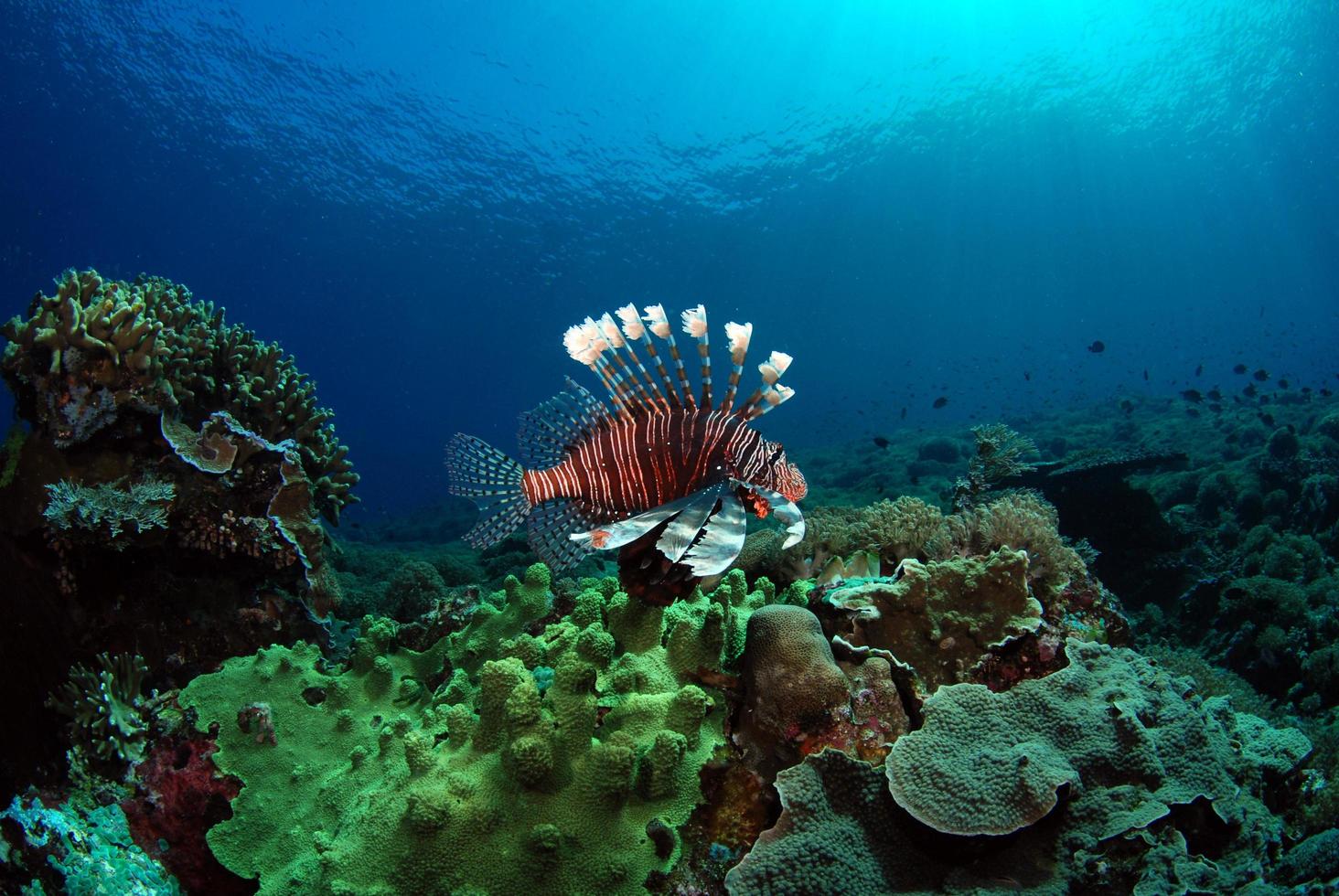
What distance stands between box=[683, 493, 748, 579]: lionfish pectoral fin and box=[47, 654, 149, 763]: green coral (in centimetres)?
303

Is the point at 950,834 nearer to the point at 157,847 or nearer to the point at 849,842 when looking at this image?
the point at 849,842

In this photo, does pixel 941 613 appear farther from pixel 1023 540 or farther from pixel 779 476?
pixel 1023 540

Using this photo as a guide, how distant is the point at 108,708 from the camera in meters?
3.15

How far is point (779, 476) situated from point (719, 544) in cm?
89

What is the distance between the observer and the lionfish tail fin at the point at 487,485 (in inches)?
148

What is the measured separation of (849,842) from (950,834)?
11.6 inches

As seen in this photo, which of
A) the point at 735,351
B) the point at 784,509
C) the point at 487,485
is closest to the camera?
the point at 784,509

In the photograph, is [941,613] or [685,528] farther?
[941,613]

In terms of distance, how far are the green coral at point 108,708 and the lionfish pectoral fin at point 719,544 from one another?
303 centimetres

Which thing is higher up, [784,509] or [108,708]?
[784,509]

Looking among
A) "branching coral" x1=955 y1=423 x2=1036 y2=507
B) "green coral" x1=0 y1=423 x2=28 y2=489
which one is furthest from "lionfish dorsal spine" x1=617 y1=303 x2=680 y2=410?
"branching coral" x1=955 y1=423 x2=1036 y2=507

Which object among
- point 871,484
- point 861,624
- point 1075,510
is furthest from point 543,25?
point 861,624

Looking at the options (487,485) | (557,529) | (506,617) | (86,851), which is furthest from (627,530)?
(86,851)

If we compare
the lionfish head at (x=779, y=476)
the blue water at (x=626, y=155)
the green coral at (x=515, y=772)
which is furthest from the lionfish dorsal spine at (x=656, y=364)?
the blue water at (x=626, y=155)
